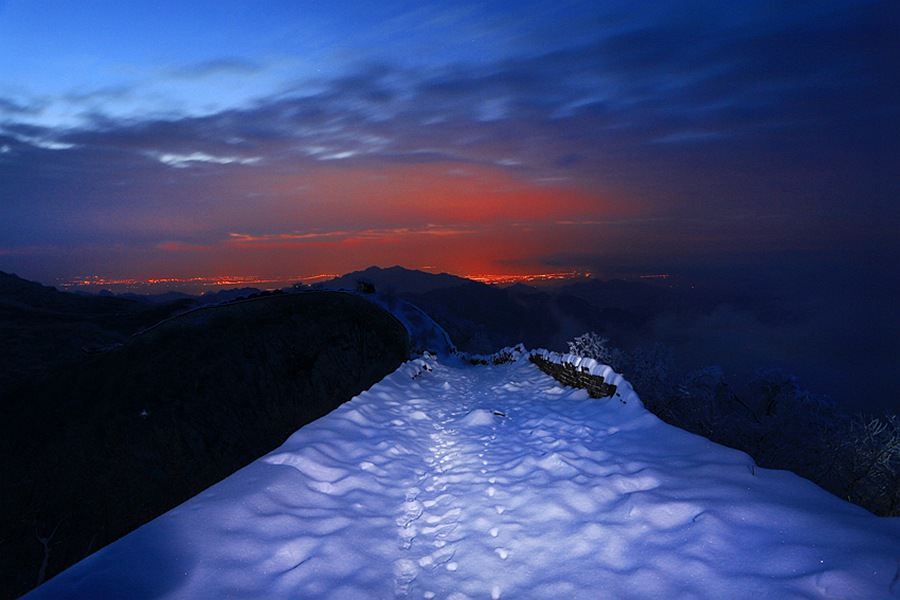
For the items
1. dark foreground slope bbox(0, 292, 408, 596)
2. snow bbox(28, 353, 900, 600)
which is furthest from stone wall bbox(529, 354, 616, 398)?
dark foreground slope bbox(0, 292, 408, 596)

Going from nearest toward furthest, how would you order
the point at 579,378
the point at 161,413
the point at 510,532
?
the point at 510,532, the point at 579,378, the point at 161,413

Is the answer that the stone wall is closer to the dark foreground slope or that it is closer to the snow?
the snow

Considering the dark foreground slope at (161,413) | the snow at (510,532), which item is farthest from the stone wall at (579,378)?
the dark foreground slope at (161,413)

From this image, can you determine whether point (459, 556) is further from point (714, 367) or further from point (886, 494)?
point (714, 367)

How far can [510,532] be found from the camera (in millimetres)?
3566

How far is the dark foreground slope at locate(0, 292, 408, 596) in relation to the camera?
16.8 metres

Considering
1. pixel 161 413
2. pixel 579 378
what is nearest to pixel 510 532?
pixel 579 378

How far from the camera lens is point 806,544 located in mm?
2688

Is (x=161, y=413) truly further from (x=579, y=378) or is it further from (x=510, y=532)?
(x=510, y=532)

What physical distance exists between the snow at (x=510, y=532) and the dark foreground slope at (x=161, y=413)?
429 inches

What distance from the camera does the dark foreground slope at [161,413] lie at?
55.1 feet

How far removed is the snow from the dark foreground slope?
10.9 metres

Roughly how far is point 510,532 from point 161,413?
78.1ft

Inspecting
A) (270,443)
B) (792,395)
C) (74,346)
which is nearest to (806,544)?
(792,395)
